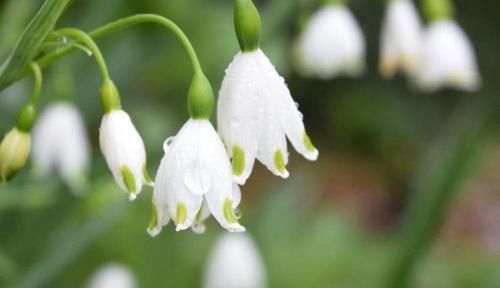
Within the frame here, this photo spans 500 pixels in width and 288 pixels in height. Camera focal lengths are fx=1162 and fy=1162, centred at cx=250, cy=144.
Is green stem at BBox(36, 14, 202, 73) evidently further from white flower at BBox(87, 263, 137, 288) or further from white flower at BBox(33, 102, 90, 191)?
white flower at BBox(87, 263, 137, 288)

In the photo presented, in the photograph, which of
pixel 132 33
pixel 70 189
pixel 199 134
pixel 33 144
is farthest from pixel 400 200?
pixel 199 134

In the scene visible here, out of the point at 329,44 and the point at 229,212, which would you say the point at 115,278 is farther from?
the point at 229,212

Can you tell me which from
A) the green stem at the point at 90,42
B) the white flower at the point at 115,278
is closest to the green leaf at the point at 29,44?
the green stem at the point at 90,42

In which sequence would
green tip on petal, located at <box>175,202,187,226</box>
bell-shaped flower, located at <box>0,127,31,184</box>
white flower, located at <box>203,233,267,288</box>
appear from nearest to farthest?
1. green tip on petal, located at <box>175,202,187,226</box>
2. bell-shaped flower, located at <box>0,127,31,184</box>
3. white flower, located at <box>203,233,267,288</box>

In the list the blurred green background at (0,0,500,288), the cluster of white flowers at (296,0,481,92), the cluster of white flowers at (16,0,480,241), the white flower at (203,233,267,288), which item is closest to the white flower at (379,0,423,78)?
the cluster of white flowers at (296,0,481,92)

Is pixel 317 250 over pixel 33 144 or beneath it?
beneath

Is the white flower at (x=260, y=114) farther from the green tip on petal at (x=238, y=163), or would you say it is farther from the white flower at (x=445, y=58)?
the white flower at (x=445, y=58)

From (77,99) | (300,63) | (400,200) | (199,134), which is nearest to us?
(199,134)

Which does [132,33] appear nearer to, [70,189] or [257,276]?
[70,189]
